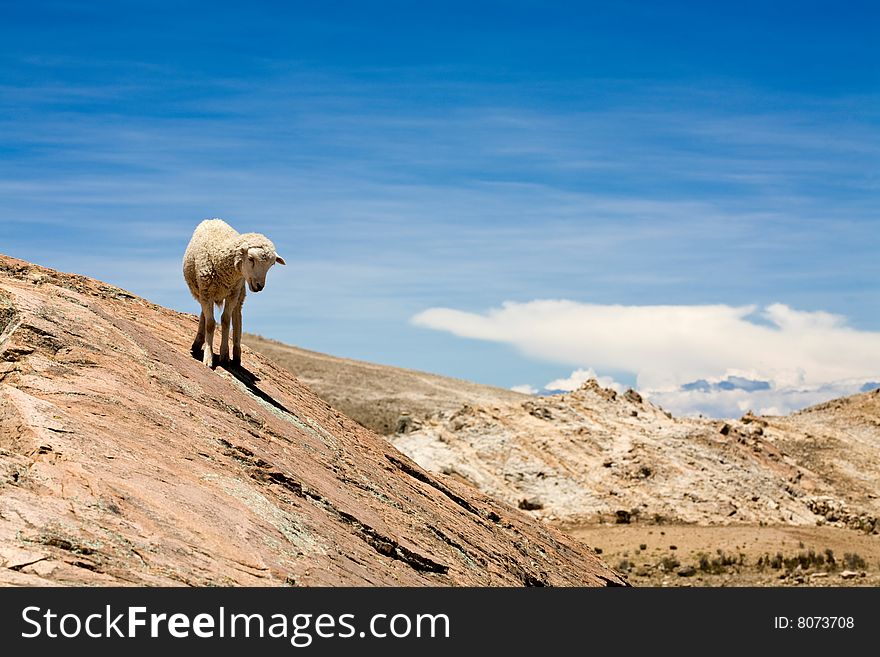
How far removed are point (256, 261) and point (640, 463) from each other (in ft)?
84.0

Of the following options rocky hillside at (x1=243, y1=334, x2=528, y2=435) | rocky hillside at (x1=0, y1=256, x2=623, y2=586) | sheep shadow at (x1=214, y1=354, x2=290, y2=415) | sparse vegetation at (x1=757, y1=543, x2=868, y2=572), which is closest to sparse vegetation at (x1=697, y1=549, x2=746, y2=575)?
sparse vegetation at (x1=757, y1=543, x2=868, y2=572)

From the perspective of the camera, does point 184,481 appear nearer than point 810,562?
Yes

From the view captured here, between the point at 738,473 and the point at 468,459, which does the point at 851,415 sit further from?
the point at 468,459

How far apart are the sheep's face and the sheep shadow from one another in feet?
4.22

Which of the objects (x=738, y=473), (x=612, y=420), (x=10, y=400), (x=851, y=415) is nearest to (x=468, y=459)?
(x=612, y=420)

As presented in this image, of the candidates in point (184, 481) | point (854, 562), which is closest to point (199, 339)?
point (184, 481)

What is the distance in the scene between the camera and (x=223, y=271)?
14.6 meters

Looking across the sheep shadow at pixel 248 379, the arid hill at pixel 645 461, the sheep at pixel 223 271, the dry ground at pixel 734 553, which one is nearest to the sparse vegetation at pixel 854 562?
the dry ground at pixel 734 553

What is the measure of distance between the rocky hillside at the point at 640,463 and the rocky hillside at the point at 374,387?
25.0 metres

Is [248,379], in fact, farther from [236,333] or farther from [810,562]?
[810,562]

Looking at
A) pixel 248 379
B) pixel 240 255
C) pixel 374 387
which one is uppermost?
pixel 374 387

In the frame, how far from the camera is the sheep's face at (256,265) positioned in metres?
14.0

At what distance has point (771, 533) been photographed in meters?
32.2

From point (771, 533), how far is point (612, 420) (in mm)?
9317
